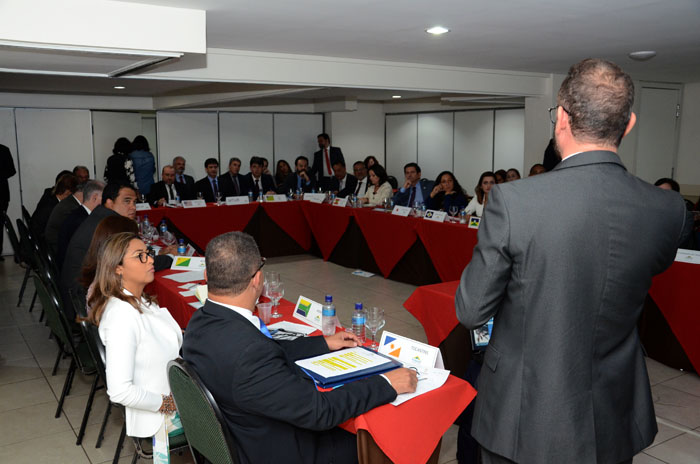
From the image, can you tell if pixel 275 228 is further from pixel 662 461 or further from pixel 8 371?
pixel 662 461

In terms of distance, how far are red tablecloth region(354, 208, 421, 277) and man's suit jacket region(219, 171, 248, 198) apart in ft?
7.96

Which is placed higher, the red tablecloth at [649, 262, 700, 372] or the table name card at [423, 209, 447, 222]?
the table name card at [423, 209, 447, 222]

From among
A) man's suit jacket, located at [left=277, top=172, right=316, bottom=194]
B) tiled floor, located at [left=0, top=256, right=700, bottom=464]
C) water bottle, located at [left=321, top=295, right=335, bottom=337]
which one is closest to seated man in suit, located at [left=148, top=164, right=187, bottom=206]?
man's suit jacket, located at [left=277, top=172, right=316, bottom=194]

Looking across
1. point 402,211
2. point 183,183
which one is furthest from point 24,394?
point 183,183

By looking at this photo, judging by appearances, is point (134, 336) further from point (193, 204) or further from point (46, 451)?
point (193, 204)

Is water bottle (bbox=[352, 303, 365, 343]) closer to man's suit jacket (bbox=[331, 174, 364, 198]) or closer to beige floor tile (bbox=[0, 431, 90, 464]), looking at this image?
beige floor tile (bbox=[0, 431, 90, 464])

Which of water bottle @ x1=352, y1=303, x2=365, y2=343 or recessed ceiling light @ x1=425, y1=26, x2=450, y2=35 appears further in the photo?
recessed ceiling light @ x1=425, y1=26, x2=450, y2=35

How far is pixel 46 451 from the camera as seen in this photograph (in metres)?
2.98

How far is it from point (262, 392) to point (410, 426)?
0.54m

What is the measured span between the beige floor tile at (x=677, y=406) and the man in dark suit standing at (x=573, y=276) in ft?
7.66

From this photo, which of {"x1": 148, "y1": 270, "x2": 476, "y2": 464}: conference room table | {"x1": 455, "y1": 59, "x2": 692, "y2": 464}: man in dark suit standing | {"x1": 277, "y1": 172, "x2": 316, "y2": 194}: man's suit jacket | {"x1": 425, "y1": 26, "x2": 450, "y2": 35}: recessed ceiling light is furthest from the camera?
{"x1": 277, "y1": 172, "x2": 316, "y2": 194}: man's suit jacket

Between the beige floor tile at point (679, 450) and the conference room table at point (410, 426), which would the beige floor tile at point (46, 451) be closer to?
the conference room table at point (410, 426)

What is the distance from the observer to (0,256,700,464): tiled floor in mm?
2930

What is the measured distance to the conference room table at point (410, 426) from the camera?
177 centimetres
